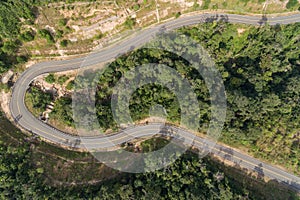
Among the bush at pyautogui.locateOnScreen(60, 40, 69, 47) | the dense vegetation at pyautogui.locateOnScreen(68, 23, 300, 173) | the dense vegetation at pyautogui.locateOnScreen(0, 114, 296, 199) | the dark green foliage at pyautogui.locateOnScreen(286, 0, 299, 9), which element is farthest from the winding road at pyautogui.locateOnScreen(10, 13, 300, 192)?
the bush at pyautogui.locateOnScreen(60, 40, 69, 47)

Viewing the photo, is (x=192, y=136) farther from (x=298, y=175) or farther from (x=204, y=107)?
(x=298, y=175)

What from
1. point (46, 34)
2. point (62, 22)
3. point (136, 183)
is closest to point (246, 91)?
point (136, 183)

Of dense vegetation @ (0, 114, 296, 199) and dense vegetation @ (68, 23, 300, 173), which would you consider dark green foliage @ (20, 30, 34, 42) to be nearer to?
dense vegetation @ (68, 23, 300, 173)

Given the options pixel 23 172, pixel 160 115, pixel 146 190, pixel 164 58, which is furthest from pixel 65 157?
pixel 164 58

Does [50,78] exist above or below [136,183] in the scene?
above

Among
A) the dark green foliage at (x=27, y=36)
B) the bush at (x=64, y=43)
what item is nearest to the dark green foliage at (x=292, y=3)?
the bush at (x=64, y=43)

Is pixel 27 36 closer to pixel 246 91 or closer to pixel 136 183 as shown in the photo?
pixel 136 183
